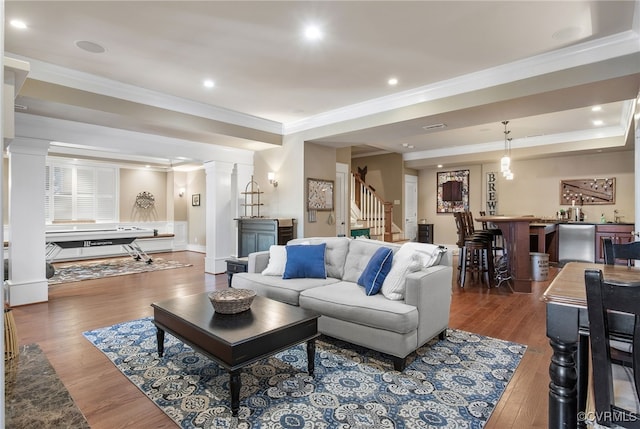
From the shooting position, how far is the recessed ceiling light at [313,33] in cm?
296

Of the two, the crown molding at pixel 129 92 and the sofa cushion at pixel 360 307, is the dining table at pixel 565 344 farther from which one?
the crown molding at pixel 129 92

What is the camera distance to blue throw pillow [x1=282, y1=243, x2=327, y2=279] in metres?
3.62

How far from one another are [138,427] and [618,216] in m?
9.23

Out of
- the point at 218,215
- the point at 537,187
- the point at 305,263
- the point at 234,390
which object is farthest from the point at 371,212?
the point at 234,390

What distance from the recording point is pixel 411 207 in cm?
1001

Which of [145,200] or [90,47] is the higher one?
[90,47]

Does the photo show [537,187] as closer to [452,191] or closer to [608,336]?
[452,191]

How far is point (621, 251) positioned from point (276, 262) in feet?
9.79

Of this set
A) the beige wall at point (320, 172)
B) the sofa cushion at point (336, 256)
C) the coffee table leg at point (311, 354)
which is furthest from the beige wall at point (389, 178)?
the coffee table leg at point (311, 354)

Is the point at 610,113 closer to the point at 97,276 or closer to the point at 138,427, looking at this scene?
the point at 138,427

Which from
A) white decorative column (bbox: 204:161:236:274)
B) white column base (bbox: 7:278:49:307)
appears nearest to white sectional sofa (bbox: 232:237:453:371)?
white column base (bbox: 7:278:49:307)

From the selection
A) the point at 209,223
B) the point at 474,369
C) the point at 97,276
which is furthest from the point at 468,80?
the point at 97,276

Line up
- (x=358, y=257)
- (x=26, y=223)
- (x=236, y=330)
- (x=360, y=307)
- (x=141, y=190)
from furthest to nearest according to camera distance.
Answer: (x=141, y=190) → (x=26, y=223) → (x=358, y=257) → (x=360, y=307) → (x=236, y=330)

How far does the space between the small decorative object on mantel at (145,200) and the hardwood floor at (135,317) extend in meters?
3.88
